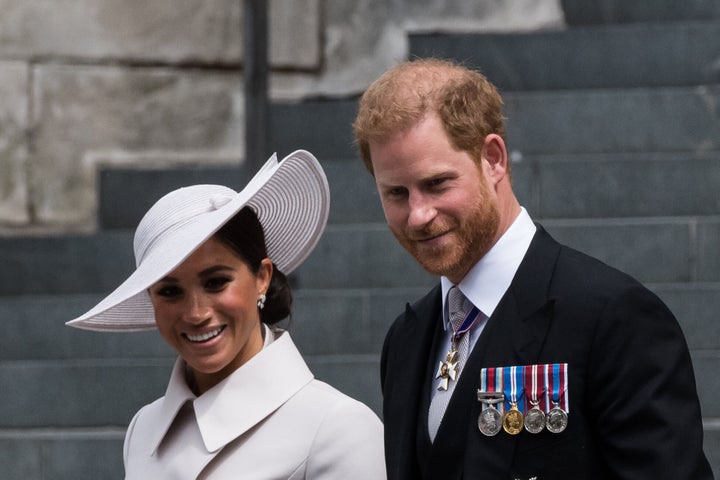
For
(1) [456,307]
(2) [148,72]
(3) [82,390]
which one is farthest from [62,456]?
(1) [456,307]

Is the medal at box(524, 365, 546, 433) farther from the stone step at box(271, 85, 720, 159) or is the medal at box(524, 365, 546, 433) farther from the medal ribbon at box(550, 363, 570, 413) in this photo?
the stone step at box(271, 85, 720, 159)

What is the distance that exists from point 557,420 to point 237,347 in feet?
2.33

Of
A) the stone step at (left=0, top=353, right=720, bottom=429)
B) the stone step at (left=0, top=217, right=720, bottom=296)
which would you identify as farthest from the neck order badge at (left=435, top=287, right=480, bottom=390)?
the stone step at (left=0, top=217, right=720, bottom=296)

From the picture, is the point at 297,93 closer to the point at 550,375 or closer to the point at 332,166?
the point at 332,166

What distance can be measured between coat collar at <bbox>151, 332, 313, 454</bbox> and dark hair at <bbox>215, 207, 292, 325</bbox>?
0.29 feet

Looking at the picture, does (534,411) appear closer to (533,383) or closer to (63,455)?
(533,383)

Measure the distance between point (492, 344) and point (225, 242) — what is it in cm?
59

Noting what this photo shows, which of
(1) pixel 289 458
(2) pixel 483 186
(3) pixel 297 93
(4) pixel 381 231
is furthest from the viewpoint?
(3) pixel 297 93

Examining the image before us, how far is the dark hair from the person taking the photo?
3051 millimetres

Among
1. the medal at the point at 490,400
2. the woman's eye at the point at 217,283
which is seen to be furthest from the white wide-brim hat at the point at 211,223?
the medal at the point at 490,400

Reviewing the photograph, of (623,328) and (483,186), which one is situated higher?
(483,186)

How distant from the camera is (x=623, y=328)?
2.61 meters

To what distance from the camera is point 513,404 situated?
8.91ft

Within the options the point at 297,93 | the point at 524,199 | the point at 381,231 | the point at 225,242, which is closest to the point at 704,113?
the point at 524,199
